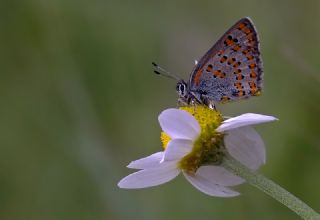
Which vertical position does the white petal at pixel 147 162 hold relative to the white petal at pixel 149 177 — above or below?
above

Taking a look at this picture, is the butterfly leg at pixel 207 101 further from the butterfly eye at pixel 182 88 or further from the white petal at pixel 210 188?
the white petal at pixel 210 188

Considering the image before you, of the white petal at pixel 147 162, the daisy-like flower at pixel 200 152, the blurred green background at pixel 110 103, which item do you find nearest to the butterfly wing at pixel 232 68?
the daisy-like flower at pixel 200 152

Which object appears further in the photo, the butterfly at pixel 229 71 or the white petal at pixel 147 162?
the butterfly at pixel 229 71

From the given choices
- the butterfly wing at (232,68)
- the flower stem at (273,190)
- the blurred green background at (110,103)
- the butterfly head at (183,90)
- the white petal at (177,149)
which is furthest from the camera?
the blurred green background at (110,103)

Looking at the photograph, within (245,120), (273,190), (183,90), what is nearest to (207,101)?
(183,90)

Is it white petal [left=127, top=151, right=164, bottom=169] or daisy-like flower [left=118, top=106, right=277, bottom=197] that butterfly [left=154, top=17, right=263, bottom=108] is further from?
white petal [left=127, top=151, right=164, bottom=169]

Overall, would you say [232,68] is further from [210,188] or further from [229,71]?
[210,188]

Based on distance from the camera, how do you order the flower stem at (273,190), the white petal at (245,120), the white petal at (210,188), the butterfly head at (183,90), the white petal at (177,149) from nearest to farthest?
the flower stem at (273,190) → the white petal at (245,120) → the white petal at (177,149) → the white petal at (210,188) → the butterfly head at (183,90)

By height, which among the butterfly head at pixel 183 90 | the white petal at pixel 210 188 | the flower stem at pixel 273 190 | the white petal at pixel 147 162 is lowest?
the white petal at pixel 210 188
